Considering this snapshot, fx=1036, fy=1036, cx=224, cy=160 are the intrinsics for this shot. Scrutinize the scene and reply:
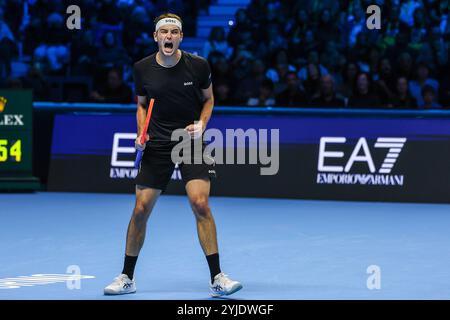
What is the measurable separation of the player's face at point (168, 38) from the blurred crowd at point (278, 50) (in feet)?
23.7

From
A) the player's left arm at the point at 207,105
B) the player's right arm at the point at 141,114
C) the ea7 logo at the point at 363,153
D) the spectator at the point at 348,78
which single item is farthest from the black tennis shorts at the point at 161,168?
the spectator at the point at 348,78

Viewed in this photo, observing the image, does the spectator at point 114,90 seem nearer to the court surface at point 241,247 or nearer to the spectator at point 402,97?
the court surface at point 241,247

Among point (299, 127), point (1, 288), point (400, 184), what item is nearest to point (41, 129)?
point (299, 127)

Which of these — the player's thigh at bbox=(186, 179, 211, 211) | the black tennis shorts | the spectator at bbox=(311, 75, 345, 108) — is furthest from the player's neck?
the spectator at bbox=(311, 75, 345, 108)

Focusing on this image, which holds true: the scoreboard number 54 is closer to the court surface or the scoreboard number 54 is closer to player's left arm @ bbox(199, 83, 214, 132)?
the court surface

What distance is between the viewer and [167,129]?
25.0 ft

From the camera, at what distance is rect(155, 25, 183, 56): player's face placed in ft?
24.4

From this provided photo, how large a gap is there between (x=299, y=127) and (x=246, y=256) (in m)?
4.69

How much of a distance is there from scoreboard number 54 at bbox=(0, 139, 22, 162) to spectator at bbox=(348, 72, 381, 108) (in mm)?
4744

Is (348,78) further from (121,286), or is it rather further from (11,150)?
(121,286)

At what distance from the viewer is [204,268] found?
8773 mm

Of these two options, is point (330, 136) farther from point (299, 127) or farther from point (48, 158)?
point (48, 158)

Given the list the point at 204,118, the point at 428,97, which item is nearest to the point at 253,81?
the point at 428,97

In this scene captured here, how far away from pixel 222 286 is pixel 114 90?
8.66 meters
